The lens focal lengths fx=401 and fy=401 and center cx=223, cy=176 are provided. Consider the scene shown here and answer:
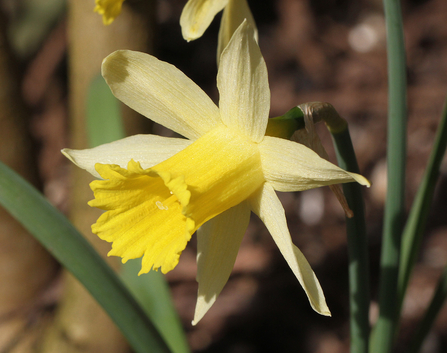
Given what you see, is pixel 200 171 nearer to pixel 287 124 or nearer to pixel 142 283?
pixel 287 124

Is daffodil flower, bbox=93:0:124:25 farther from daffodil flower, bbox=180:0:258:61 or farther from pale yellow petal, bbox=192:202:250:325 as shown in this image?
pale yellow petal, bbox=192:202:250:325

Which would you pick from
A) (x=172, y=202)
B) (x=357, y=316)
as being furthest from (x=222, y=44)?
(x=357, y=316)

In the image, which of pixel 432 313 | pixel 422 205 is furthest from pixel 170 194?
pixel 432 313

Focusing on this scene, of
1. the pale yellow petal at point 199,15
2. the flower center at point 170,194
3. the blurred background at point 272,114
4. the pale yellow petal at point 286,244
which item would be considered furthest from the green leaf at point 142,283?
the pale yellow petal at point 286,244

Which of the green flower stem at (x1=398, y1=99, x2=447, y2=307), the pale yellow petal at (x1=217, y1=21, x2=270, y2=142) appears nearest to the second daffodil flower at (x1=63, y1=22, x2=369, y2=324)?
the pale yellow petal at (x1=217, y1=21, x2=270, y2=142)

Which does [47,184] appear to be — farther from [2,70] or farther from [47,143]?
[2,70]

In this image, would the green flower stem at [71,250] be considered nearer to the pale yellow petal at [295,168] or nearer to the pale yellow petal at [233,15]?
the pale yellow petal at [295,168]
